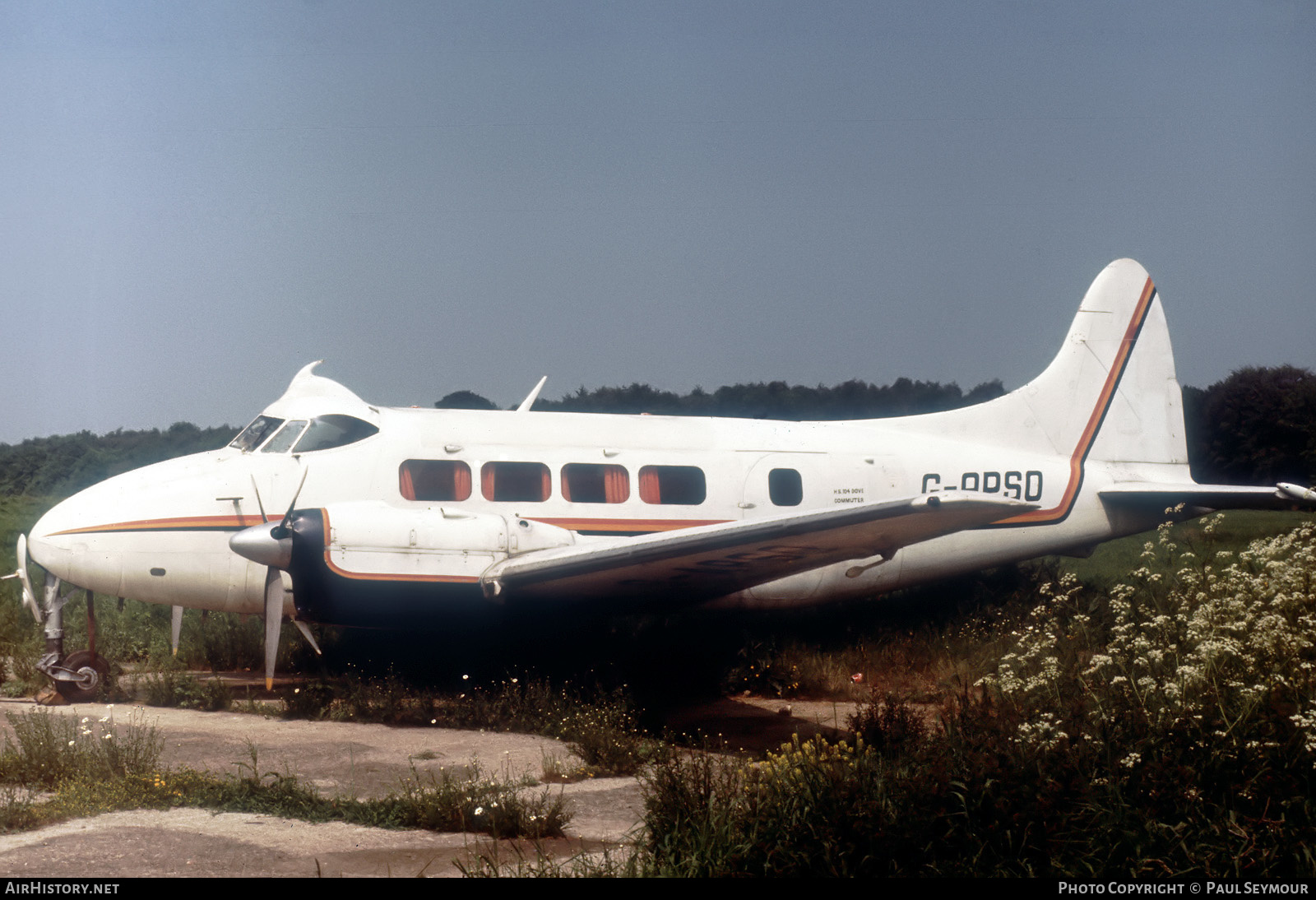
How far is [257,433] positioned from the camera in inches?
430

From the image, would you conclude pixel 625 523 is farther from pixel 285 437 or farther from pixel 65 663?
pixel 65 663

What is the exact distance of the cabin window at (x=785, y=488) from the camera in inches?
455

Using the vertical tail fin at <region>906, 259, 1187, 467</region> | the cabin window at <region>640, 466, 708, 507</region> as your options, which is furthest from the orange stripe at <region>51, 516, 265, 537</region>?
the vertical tail fin at <region>906, 259, 1187, 467</region>

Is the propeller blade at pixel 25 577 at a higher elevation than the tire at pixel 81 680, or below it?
higher

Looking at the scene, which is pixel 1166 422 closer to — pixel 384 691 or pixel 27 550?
pixel 384 691

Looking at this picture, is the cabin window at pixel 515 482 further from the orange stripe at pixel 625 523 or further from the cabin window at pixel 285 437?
the cabin window at pixel 285 437

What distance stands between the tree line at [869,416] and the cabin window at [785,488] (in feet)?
42.3

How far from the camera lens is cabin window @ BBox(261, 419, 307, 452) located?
10.7 meters

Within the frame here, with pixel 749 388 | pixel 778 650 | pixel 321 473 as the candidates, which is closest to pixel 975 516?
pixel 778 650

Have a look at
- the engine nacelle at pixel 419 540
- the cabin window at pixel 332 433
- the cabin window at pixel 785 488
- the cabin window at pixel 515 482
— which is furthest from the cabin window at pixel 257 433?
the cabin window at pixel 785 488

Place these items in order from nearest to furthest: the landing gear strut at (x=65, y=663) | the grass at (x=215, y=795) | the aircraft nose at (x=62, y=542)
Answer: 1. the grass at (x=215, y=795)
2. the aircraft nose at (x=62, y=542)
3. the landing gear strut at (x=65, y=663)

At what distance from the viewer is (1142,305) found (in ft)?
Result: 44.4

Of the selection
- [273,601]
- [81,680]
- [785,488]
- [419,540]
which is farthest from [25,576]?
[785,488]

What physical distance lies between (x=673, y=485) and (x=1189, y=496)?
608cm
